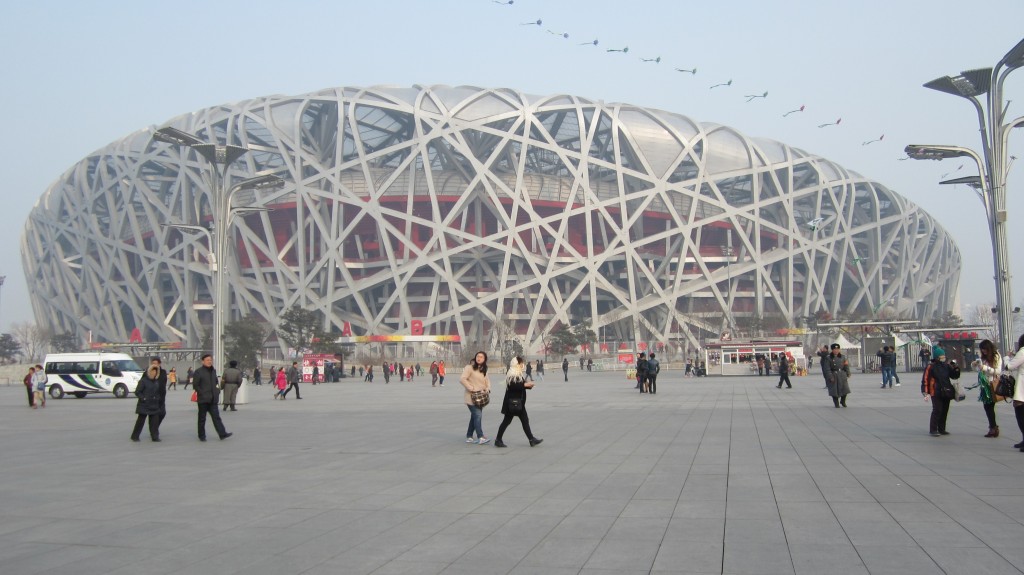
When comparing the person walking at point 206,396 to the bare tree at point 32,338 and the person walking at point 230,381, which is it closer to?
the person walking at point 230,381

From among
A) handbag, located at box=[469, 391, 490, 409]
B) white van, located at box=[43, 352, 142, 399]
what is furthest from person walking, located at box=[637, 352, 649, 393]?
white van, located at box=[43, 352, 142, 399]

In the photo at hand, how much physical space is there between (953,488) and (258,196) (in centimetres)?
6641

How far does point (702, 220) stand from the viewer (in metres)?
70.2

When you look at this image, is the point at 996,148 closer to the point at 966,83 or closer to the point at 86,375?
the point at 966,83

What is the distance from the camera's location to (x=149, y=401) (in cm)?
1252

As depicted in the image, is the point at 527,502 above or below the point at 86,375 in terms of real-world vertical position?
below

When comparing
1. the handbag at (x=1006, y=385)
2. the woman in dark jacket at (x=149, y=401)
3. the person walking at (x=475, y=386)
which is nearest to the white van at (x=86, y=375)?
the woman in dark jacket at (x=149, y=401)

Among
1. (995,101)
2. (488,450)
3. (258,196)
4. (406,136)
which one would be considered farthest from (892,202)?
(488,450)

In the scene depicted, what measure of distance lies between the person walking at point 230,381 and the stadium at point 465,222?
46234mm

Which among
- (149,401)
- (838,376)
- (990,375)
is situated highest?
(990,375)

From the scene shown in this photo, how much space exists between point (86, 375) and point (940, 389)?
27.2 m

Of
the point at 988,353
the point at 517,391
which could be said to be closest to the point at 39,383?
the point at 517,391

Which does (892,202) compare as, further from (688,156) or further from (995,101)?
(995,101)

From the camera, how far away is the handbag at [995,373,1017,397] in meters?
9.80
